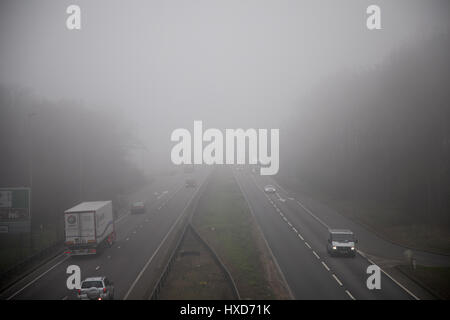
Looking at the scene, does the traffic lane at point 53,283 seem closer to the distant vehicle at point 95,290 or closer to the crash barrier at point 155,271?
the distant vehicle at point 95,290

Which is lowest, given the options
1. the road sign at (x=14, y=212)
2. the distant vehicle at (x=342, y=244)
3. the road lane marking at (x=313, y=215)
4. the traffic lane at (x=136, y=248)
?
the traffic lane at (x=136, y=248)

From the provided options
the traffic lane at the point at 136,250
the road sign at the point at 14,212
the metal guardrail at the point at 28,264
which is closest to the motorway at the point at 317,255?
the traffic lane at the point at 136,250

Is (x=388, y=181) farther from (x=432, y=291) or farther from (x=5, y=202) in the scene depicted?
(x=5, y=202)

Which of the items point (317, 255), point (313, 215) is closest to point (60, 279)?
point (317, 255)

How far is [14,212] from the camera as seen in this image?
3059cm

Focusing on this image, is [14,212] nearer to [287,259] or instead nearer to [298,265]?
[287,259]

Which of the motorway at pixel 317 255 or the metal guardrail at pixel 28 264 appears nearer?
the motorway at pixel 317 255

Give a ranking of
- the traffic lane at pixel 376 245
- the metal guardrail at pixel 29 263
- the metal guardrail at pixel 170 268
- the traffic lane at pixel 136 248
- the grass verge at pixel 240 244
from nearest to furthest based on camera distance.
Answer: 1. the metal guardrail at pixel 170 268
2. the grass verge at pixel 240 244
3. the metal guardrail at pixel 29 263
4. the traffic lane at pixel 136 248
5. the traffic lane at pixel 376 245

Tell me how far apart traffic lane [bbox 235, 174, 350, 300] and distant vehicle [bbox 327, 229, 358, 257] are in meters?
1.68

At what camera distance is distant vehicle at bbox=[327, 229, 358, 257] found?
94.2 feet

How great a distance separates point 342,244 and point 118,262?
17467 mm

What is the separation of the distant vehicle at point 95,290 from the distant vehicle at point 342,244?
17.3 meters

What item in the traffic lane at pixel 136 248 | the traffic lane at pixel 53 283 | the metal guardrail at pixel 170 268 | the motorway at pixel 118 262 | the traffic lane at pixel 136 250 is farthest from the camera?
the traffic lane at pixel 136 248

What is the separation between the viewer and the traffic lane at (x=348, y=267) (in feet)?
66.9
